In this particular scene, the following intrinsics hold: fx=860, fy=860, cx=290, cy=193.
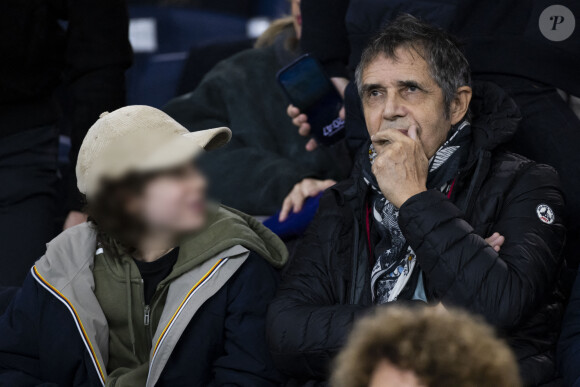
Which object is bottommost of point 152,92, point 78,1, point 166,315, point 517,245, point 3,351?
point 152,92

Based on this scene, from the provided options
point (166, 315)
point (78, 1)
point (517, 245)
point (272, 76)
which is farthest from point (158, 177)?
point (272, 76)

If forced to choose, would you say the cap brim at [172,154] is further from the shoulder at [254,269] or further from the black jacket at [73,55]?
the black jacket at [73,55]

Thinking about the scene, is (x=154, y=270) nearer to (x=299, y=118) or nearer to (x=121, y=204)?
(x=299, y=118)

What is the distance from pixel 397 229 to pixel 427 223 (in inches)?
7.3

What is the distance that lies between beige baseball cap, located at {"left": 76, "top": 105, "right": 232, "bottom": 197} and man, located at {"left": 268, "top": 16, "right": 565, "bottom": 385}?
0.59 m

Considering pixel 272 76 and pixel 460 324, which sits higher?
pixel 460 324

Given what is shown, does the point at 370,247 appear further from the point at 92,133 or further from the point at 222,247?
the point at 92,133

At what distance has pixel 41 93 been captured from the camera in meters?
2.63

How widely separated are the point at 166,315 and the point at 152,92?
3.37 meters

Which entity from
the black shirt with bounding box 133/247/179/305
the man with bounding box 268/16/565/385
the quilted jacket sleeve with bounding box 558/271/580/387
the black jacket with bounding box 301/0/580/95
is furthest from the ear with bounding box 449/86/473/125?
the black shirt with bounding box 133/247/179/305

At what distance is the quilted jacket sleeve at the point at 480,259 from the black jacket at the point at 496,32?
1.95 feet

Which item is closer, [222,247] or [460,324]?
[460,324]

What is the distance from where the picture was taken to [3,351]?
1955 millimetres

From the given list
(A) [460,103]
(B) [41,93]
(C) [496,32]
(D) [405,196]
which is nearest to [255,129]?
(B) [41,93]
